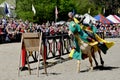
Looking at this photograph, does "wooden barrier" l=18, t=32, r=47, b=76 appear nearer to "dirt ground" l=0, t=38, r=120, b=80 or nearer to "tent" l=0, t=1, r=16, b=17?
"dirt ground" l=0, t=38, r=120, b=80

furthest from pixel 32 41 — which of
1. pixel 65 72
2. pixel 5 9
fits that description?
pixel 5 9

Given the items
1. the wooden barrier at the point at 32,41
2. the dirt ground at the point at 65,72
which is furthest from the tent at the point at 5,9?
the wooden barrier at the point at 32,41

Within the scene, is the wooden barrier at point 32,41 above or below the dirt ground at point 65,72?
above

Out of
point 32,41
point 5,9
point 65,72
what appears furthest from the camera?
point 5,9

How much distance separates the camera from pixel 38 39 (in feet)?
43.1

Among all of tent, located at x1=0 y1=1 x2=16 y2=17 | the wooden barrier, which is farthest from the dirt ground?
tent, located at x1=0 y1=1 x2=16 y2=17

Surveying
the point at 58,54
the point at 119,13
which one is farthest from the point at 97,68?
the point at 119,13

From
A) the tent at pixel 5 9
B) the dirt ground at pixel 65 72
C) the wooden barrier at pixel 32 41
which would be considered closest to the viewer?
the dirt ground at pixel 65 72

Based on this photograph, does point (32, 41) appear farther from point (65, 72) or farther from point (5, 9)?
point (5, 9)

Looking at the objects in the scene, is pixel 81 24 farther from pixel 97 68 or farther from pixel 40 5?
pixel 40 5

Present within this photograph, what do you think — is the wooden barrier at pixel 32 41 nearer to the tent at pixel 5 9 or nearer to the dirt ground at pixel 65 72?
the dirt ground at pixel 65 72

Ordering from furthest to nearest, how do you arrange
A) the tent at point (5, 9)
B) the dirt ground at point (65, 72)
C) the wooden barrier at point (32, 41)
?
the tent at point (5, 9), the wooden barrier at point (32, 41), the dirt ground at point (65, 72)

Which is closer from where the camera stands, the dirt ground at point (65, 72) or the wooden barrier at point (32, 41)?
the dirt ground at point (65, 72)

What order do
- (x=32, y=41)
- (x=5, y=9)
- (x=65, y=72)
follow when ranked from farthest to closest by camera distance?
(x=5, y=9), (x=65, y=72), (x=32, y=41)
